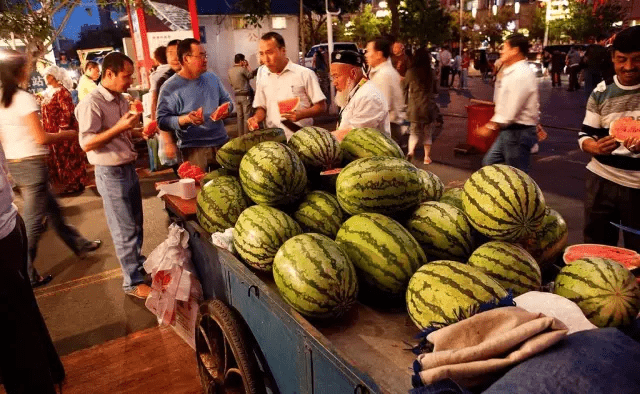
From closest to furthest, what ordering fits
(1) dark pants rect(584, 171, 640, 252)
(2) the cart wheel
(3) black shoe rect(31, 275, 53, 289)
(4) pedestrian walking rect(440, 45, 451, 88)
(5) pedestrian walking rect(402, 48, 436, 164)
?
1. (2) the cart wheel
2. (1) dark pants rect(584, 171, 640, 252)
3. (3) black shoe rect(31, 275, 53, 289)
4. (5) pedestrian walking rect(402, 48, 436, 164)
5. (4) pedestrian walking rect(440, 45, 451, 88)

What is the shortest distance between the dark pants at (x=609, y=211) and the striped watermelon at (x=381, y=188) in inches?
86.3

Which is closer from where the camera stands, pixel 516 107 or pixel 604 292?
pixel 604 292

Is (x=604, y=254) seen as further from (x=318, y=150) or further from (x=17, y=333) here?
(x=17, y=333)

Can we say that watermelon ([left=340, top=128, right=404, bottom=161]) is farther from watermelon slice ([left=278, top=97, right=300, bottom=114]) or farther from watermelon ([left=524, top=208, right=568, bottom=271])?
watermelon slice ([left=278, top=97, right=300, bottom=114])

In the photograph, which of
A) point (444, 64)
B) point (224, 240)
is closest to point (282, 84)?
point (224, 240)

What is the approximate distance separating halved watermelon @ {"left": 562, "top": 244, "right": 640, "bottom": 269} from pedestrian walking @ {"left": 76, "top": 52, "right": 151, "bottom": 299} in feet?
12.2

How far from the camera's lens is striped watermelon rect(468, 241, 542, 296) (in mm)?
1944

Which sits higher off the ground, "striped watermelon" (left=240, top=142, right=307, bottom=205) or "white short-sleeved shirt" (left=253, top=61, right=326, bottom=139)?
"white short-sleeved shirt" (left=253, top=61, right=326, bottom=139)

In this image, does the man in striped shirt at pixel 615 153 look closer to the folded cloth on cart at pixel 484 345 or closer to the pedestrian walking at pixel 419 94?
the folded cloth on cart at pixel 484 345

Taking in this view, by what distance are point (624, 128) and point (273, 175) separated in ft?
8.17

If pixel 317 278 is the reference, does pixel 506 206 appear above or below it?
above

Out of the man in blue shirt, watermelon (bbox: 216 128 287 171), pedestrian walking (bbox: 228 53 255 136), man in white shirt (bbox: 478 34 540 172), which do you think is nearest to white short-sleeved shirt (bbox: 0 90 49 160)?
the man in blue shirt

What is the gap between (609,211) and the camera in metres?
3.85

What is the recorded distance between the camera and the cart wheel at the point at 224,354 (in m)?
2.46
